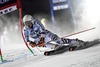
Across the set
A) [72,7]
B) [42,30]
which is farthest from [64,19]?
[42,30]

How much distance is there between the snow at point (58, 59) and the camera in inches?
205

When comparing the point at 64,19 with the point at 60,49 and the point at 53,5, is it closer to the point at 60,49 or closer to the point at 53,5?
the point at 53,5

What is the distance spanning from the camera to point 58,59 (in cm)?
629

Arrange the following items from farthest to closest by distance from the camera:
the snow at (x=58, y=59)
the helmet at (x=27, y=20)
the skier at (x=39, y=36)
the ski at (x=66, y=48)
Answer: the helmet at (x=27, y=20) → the skier at (x=39, y=36) → the ski at (x=66, y=48) → the snow at (x=58, y=59)

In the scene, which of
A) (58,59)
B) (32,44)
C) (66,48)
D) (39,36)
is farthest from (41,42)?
(58,59)

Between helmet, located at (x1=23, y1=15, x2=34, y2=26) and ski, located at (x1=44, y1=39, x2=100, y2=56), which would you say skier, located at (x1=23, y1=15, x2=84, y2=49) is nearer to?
helmet, located at (x1=23, y1=15, x2=34, y2=26)

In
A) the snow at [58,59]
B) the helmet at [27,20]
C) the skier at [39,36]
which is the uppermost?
the helmet at [27,20]

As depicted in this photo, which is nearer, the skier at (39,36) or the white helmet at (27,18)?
the skier at (39,36)

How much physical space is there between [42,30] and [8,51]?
1852 millimetres

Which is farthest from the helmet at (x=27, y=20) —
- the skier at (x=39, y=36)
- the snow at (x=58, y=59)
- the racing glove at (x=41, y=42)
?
the snow at (x=58, y=59)

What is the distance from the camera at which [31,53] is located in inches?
311

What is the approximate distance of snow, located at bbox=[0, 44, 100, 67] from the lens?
5195 mm

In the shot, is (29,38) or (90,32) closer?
(29,38)

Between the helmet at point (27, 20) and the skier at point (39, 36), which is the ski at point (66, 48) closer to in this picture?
the skier at point (39, 36)
